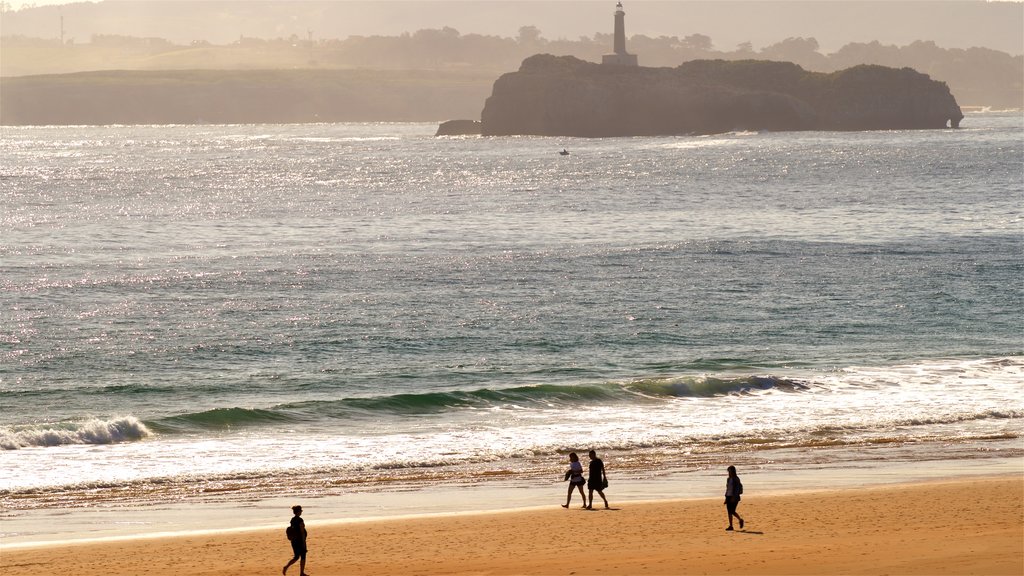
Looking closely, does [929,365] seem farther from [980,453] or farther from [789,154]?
[789,154]

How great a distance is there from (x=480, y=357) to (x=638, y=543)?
1980cm

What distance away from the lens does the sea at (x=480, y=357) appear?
2627 cm

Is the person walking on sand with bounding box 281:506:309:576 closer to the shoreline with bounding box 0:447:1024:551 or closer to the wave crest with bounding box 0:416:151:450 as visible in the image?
the shoreline with bounding box 0:447:1024:551

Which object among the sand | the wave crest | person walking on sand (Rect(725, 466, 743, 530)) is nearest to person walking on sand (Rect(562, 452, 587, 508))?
the sand

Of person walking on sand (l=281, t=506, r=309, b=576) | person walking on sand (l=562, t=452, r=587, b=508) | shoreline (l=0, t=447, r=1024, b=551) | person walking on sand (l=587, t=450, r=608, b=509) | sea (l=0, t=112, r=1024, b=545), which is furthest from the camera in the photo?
sea (l=0, t=112, r=1024, b=545)

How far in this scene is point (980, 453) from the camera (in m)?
27.7

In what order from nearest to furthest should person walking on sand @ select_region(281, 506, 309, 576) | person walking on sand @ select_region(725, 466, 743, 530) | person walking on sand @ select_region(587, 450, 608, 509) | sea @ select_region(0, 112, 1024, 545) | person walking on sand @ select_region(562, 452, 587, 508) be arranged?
person walking on sand @ select_region(281, 506, 309, 576), person walking on sand @ select_region(725, 466, 743, 530), person walking on sand @ select_region(587, 450, 608, 509), person walking on sand @ select_region(562, 452, 587, 508), sea @ select_region(0, 112, 1024, 545)

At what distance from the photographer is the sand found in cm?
1880

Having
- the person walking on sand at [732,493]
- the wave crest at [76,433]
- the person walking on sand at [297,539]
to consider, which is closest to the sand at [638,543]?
the person walking on sand at [732,493]

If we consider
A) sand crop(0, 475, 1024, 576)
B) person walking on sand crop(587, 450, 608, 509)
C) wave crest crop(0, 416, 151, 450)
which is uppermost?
wave crest crop(0, 416, 151, 450)

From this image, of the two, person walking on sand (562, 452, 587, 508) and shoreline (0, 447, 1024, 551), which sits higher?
person walking on sand (562, 452, 587, 508)

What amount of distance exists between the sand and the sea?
4.58 ft

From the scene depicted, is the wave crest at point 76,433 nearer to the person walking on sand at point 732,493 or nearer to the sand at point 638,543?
the sand at point 638,543

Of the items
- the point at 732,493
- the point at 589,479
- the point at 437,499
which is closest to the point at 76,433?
the point at 437,499
